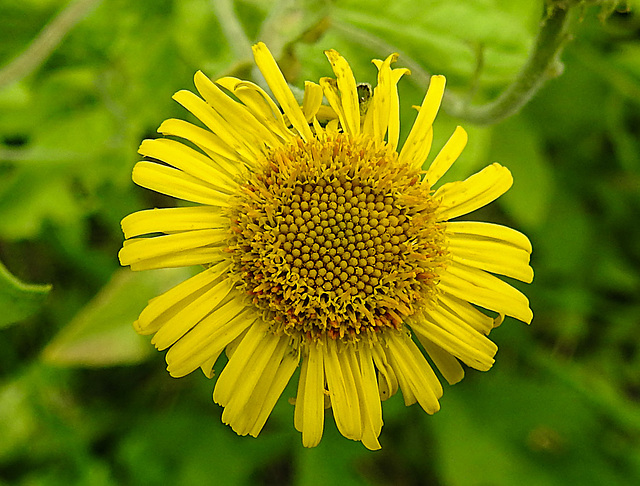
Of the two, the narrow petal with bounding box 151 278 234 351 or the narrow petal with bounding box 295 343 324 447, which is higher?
the narrow petal with bounding box 151 278 234 351

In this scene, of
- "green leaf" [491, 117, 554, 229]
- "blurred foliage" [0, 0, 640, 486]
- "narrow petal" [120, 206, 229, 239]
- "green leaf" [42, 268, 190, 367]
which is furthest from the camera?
"green leaf" [491, 117, 554, 229]

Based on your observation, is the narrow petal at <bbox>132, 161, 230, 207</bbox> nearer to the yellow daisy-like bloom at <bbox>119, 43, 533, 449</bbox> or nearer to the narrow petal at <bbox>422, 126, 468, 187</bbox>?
the yellow daisy-like bloom at <bbox>119, 43, 533, 449</bbox>

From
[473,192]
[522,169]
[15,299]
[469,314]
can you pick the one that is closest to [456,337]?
[469,314]

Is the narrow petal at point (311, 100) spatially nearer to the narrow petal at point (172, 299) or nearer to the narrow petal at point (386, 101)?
the narrow petal at point (386, 101)

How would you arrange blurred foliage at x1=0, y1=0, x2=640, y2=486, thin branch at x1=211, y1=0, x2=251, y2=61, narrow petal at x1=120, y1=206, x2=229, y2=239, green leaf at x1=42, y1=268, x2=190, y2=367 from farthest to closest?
1. blurred foliage at x1=0, y1=0, x2=640, y2=486
2. green leaf at x1=42, y1=268, x2=190, y2=367
3. thin branch at x1=211, y1=0, x2=251, y2=61
4. narrow petal at x1=120, y1=206, x2=229, y2=239

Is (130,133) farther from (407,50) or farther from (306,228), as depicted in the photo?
(306,228)

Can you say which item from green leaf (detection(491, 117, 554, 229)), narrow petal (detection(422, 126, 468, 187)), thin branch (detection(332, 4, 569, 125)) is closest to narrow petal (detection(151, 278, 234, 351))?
narrow petal (detection(422, 126, 468, 187))

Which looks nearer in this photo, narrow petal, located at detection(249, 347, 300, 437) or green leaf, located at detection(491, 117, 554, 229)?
narrow petal, located at detection(249, 347, 300, 437)

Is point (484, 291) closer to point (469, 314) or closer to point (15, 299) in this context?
point (469, 314)
